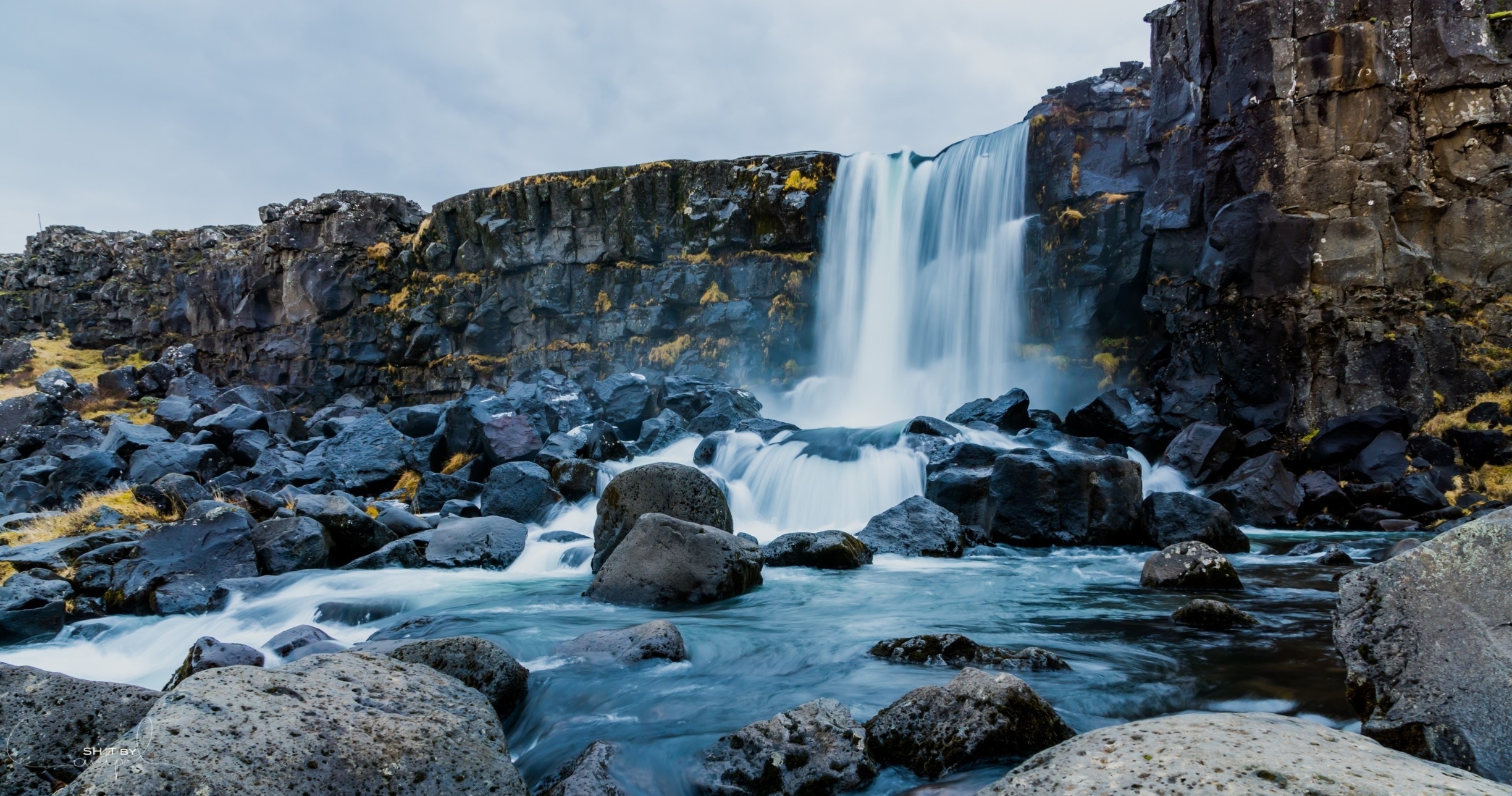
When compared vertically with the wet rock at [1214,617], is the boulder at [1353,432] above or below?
above

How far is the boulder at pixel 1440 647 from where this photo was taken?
3.90m

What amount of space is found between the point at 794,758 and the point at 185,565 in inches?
355

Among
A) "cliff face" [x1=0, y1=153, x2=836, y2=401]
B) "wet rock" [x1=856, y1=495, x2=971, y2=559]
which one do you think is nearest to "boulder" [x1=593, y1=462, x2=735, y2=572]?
"wet rock" [x1=856, y1=495, x2=971, y2=559]

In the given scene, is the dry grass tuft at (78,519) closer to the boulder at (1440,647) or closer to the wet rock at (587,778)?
the wet rock at (587,778)

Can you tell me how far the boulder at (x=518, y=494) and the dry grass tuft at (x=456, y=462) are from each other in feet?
13.2

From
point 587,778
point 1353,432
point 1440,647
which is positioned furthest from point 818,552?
point 1353,432

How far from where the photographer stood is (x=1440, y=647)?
415 cm

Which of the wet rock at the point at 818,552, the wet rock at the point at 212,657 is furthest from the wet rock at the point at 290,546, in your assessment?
the wet rock at the point at 818,552

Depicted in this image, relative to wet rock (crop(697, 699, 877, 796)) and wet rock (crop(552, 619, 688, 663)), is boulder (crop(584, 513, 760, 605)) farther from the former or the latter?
wet rock (crop(697, 699, 877, 796))

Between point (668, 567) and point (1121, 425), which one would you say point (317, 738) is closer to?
point (668, 567)

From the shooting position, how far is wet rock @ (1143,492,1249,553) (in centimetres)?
1277

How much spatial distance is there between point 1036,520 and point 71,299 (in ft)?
192

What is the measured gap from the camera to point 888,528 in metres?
13.3

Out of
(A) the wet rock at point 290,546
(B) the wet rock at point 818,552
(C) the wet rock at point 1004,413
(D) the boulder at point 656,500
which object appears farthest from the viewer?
(C) the wet rock at point 1004,413
